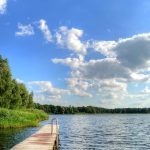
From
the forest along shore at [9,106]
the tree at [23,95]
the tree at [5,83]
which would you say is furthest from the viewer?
the tree at [23,95]

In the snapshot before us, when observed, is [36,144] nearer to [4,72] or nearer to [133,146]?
[133,146]

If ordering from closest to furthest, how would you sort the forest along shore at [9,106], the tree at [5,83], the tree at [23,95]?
the forest along shore at [9,106] → the tree at [5,83] → the tree at [23,95]

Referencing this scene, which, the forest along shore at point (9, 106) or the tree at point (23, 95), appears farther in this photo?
the tree at point (23, 95)

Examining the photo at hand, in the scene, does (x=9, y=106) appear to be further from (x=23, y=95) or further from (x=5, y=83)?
(x=23, y=95)

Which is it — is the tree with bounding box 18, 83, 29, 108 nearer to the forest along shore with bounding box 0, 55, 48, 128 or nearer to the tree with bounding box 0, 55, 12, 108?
the forest along shore with bounding box 0, 55, 48, 128

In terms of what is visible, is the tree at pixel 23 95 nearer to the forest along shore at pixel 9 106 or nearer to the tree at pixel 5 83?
the forest along shore at pixel 9 106

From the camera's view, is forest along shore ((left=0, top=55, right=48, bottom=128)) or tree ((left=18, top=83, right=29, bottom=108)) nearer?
forest along shore ((left=0, top=55, right=48, bottom=128))

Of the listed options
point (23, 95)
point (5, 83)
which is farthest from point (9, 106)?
point (23, 95)

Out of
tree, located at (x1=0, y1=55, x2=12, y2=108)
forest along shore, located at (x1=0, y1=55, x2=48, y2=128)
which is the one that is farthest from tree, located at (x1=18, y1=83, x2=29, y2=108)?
tree, located at (x1=0, y1=55, x2=12, y2=108)

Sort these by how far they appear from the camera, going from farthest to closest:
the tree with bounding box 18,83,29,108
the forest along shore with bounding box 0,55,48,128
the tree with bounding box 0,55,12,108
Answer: the tree with bounding box 18,83,29,108, the tree with bounding box 0,55,12,108, the forest along shore with bounding box 0,55,48,128

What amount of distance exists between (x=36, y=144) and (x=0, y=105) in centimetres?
5737

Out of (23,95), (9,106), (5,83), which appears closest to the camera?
(5,83)

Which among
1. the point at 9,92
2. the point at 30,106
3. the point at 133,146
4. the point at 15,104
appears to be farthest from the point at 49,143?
the point at 30,106

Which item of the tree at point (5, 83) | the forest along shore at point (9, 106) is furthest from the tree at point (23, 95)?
the tree at point (5, 83)
